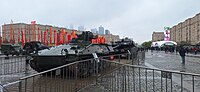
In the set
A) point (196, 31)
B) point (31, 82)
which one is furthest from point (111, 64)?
point (196, 31)

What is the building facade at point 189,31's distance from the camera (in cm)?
9527

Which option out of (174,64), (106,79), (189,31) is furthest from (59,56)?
(189,31)

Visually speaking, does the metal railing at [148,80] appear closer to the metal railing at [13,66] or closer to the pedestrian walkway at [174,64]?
the metal railing at [13,66]

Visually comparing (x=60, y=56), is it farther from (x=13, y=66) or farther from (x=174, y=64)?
(x=174, y=64)

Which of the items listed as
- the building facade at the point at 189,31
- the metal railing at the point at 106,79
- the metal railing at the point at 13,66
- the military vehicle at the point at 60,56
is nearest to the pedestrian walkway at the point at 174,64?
the military vehicle at the point at 60,56

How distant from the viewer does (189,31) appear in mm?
107938

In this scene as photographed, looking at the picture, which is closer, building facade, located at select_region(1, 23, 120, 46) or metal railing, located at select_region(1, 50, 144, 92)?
metal railing, located at select_region(1, 50, 144, 92)

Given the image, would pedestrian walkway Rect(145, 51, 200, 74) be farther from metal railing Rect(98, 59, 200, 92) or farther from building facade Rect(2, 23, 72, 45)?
building facade Rect(2, 23, 72, 45)

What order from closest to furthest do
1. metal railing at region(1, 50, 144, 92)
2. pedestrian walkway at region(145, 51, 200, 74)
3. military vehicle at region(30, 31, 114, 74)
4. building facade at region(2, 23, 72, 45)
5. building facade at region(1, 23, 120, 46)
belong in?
metal railing at region(1, 50, 144, 92) → military vehicle at region(30, 31, 114, 74) → pedestrian walkway at region(145, 51, 200, 74) → building facade at region(1, 23, 120, 46) → building facade at region(2, 23, 72, 45)

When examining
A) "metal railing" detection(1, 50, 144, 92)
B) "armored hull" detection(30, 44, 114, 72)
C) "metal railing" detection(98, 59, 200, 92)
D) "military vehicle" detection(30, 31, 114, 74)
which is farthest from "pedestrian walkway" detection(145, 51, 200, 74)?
"metal railing" detection(98, 59, 200, 92)

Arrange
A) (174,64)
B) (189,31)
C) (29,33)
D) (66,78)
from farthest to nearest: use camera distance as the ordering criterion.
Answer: (189,31), (29,33), (174,64), (66,78)

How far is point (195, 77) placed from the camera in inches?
178

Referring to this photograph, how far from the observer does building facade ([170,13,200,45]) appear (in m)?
95.3

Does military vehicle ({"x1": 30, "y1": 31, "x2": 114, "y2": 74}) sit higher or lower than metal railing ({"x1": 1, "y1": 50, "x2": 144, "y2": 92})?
higher
